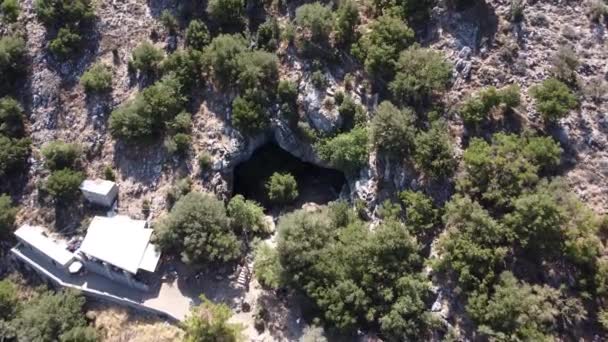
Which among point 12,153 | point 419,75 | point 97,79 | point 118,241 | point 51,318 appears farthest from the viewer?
point 97,79

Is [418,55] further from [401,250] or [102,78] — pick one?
[102,78]

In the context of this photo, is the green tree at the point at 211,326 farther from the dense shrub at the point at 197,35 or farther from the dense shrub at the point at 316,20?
the dense shrub at the point at 316,20

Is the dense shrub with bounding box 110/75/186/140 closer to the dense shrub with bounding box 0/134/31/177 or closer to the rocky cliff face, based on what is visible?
the rocky cliff face

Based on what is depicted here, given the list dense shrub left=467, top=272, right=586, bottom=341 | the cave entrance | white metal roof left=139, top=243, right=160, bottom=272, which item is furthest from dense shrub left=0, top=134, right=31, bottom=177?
dense shrub left=467, top=272, right=586, bottom=341

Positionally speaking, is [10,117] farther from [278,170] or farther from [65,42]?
[278,170]

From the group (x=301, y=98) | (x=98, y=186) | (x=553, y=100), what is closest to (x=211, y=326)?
(x=98, y=186)

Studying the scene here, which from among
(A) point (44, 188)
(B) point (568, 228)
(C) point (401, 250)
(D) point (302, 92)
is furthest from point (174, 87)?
(B) point (568, 228)
